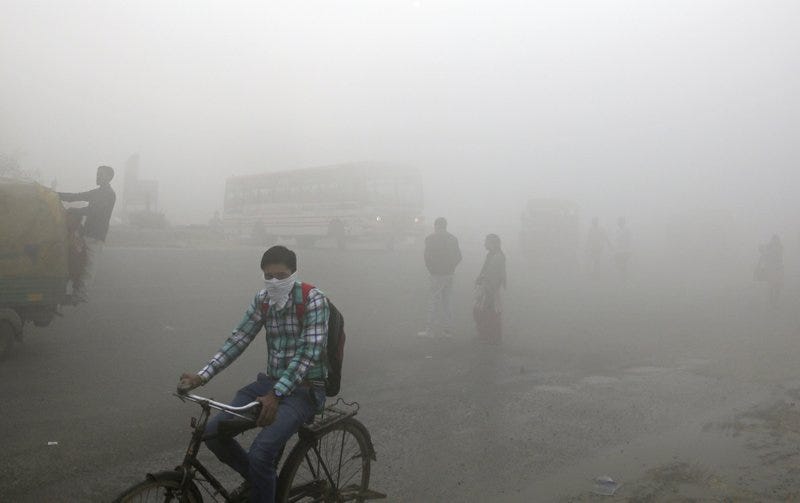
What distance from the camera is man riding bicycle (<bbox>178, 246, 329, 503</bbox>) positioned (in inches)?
144

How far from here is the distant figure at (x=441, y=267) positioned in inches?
484

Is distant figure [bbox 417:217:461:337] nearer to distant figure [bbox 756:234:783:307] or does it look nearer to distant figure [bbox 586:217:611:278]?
distant figure [bbox 756:234:783:307]

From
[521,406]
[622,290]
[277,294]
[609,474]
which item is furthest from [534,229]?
[277,294]

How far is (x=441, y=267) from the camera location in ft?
40.4

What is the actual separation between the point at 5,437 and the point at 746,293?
67.4 feet

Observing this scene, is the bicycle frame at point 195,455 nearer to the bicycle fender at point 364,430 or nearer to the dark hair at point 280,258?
the dark hair at point 280,258

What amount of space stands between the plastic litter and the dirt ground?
0.06 m

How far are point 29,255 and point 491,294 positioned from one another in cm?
653

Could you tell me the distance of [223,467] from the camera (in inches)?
216

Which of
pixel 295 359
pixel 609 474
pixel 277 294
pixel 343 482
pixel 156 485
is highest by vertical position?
pixel 277 294

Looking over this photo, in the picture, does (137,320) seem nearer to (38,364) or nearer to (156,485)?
(38,364)

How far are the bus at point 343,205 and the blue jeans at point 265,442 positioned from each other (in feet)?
72.3

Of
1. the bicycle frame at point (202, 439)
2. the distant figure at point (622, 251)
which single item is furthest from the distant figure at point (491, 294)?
the distant figure at point (622, 251)

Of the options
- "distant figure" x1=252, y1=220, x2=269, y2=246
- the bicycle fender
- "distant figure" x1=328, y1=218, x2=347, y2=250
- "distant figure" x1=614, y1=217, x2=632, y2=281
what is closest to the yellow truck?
the bicycle fender
